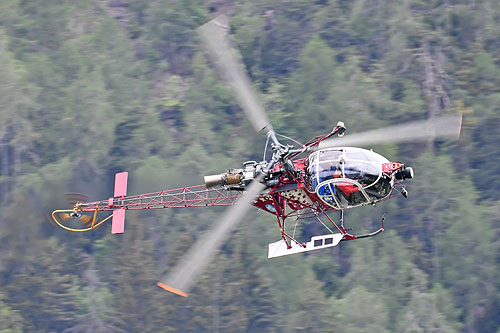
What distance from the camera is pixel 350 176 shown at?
2875 centimetres

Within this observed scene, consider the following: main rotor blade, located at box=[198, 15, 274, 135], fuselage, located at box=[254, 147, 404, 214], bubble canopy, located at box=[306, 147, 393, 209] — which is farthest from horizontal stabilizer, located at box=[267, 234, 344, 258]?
main rotor blade, located at box=[198, 15, 274, 135]

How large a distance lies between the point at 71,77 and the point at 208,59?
702 centimetres

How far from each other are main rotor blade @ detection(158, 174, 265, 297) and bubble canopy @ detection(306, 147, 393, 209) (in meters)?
1.76

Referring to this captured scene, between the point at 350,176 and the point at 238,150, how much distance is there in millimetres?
29667

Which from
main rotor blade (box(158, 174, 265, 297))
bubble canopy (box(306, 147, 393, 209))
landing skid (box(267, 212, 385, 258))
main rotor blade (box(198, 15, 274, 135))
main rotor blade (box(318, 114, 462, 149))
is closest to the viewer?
main rotor blade (box(158, 174, 265, 297))

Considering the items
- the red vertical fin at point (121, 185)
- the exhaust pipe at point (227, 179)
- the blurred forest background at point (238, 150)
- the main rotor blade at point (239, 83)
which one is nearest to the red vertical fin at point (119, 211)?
the red vertical fin at point (121, 185)

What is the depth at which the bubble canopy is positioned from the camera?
28.7 m

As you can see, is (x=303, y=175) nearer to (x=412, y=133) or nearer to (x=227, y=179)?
Result: (x=227, y=179)

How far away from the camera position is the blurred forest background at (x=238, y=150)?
49219 mm

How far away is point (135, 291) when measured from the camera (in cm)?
4841

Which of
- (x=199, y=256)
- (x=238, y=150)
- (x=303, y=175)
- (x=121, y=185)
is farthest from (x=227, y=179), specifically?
(x=238, y=150)

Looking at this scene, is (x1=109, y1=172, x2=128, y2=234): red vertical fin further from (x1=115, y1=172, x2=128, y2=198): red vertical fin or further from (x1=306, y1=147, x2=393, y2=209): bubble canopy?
(x1=306, y1=147, x2=393, y2=209): bubble canopy

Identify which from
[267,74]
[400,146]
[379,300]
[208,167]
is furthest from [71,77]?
[379,300]

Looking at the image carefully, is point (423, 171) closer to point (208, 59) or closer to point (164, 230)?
point (164, 230)
